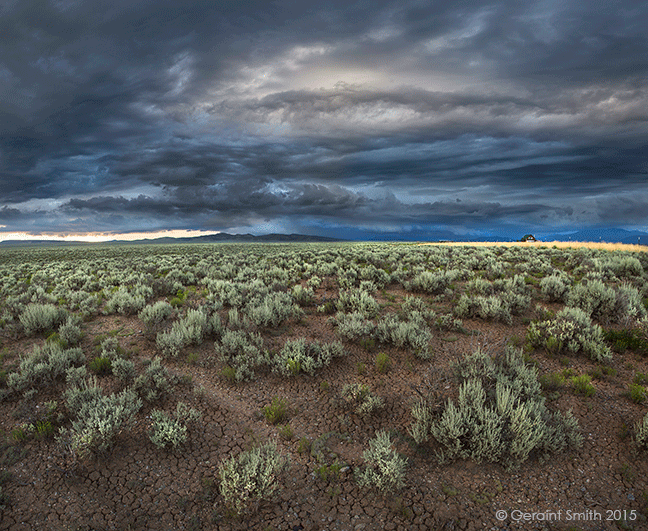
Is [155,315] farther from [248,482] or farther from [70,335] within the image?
[248,482]

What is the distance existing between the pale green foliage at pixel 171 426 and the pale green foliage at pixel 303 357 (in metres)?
1.85

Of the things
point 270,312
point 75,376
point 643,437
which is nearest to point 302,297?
point 270,312

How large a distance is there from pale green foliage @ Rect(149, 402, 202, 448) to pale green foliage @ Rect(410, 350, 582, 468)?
3.56 m

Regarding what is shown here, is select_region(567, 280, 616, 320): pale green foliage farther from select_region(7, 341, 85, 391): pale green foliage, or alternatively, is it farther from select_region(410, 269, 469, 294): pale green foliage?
select_region(7, 341, 85, 391): pale green foliage

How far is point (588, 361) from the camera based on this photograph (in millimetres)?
6957

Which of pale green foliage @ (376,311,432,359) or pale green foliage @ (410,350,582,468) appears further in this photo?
pale green foliage @ (376,311,432,359)

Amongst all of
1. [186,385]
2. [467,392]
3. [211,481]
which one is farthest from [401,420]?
[186,385]

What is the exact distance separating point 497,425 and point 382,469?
6.08ft

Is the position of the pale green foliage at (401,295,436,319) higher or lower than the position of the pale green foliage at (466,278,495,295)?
lower

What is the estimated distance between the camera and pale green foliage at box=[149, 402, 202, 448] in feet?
16.4

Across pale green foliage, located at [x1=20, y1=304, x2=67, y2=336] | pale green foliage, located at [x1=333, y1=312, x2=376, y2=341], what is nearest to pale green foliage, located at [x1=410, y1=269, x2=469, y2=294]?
pale green foliage, located at [x1=333, y1=312, x2=376, y2=341]

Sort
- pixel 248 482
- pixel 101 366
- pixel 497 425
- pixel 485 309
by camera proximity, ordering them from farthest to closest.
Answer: pixel 485 309, pixel 101 366, pixel 497 425, pixel 248 482

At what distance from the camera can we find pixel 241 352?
765 centimetres

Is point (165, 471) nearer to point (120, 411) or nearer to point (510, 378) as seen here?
point (120, 411)
